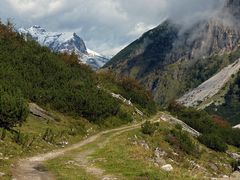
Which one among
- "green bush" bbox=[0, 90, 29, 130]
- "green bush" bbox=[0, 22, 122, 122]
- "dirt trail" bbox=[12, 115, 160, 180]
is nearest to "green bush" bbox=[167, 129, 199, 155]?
"green bush" bbox=[0, 22, 122, 122]

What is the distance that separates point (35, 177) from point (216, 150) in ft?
209

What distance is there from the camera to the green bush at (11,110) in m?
41.2

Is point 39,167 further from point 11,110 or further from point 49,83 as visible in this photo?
point 49,83

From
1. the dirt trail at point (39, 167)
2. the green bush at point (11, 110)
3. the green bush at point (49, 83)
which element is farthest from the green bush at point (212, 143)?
the green bush at point (11, 110)

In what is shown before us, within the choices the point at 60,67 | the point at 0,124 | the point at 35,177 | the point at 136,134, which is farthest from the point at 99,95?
the point at 35,177

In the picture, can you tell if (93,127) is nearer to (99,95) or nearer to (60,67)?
(99,95)

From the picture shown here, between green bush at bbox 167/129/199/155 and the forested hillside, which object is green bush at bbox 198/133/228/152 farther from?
the forested hillside

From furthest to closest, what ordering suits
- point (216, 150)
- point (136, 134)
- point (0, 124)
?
1. point (216, 150)
2. point (136, 134)
3. point (0, 124)

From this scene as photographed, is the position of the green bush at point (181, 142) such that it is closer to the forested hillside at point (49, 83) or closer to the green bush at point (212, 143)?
the green bush at point (212, 143)

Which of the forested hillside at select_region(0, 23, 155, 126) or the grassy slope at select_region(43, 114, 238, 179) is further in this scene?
the forested hillside at select_region(0, 23, 155, 126)

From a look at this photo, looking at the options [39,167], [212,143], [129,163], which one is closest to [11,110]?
[39,167]

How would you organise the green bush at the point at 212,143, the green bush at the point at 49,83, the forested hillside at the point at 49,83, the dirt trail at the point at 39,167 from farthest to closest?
the green bush at the point at 212,143 < the green bush at the point at 49,83 < the forested hillside at the point at 49,83 < the dirt trail at the point at 39,167

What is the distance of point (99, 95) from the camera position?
89500mm

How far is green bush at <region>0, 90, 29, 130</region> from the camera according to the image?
4125 cm
